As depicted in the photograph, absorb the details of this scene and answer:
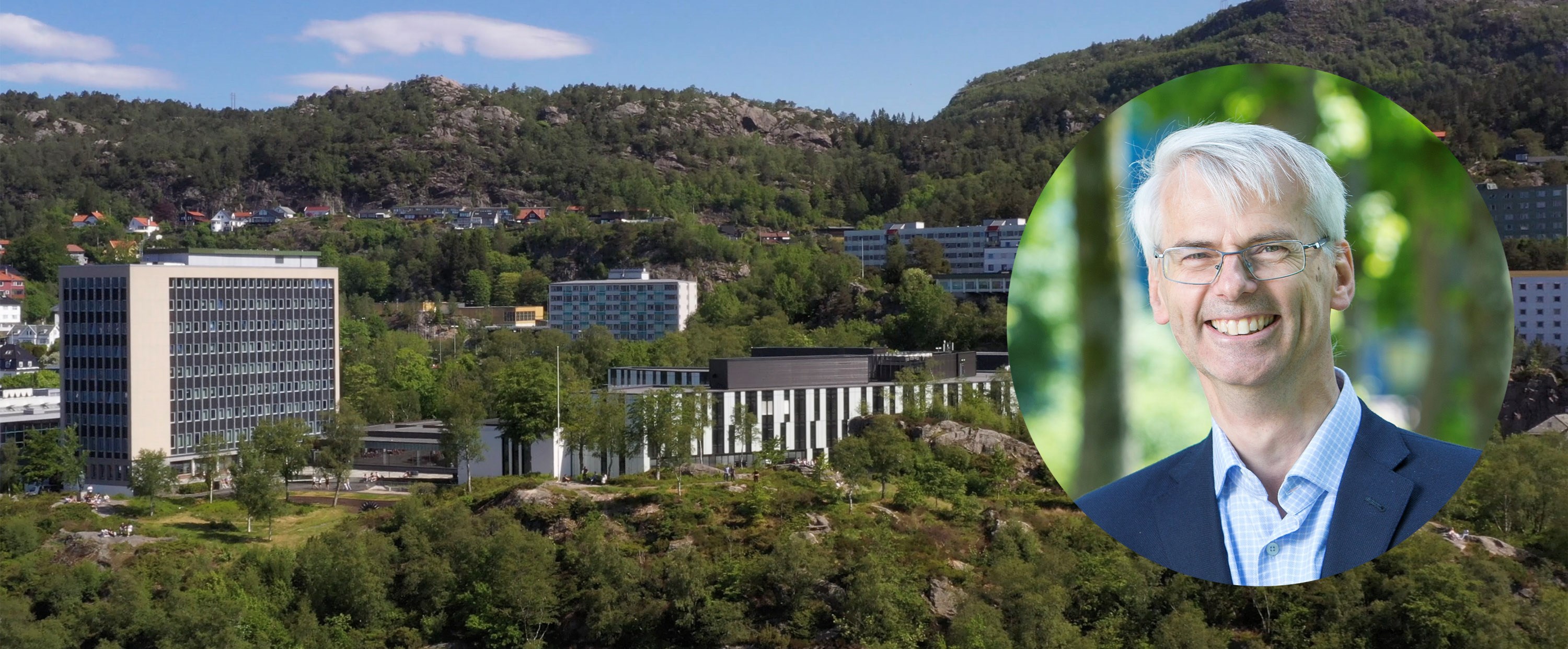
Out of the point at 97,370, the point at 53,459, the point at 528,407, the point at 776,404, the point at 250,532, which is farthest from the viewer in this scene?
the point at 97,370

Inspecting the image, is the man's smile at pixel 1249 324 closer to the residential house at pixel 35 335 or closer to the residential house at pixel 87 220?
the residential house at pixel 35 335

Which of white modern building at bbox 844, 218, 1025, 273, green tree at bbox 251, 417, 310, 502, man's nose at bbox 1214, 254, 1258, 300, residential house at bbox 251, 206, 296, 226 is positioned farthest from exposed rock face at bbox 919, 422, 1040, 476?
residential house at bbox 251, 206, 296, 226

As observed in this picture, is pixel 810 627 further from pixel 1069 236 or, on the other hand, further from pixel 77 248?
pixel 77 248

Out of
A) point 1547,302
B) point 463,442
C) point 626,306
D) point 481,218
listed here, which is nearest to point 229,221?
point 481,218

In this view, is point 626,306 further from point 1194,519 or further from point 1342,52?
point 1342,52

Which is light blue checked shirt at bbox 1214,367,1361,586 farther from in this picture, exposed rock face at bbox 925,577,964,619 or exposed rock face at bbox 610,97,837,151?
exposed rock face at bbox 610,97,837,151
